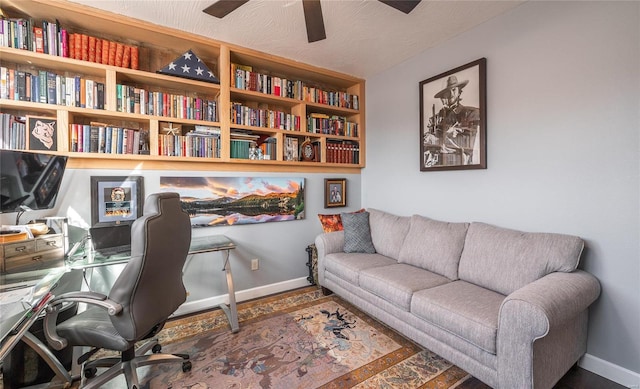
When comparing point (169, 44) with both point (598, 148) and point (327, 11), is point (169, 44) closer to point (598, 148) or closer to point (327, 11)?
point (327, 11)

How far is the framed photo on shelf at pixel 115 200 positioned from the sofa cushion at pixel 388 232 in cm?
229

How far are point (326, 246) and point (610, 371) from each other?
2178mm

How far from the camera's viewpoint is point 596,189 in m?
1.73

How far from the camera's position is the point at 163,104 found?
237 cm

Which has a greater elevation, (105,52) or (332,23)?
(332,23)

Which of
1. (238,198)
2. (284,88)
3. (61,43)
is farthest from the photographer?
(284,88)

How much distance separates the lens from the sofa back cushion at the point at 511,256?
1669 millimetres

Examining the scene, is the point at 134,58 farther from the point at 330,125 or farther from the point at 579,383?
the point at 579,383

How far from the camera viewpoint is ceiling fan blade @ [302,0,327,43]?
1.70 m

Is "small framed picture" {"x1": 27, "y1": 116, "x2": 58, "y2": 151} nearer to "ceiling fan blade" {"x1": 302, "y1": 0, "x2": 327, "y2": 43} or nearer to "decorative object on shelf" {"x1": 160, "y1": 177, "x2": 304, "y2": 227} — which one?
"decorative object on shelf" {"x1": 160, "y1": 177, "x2": 304, "y2": 227}

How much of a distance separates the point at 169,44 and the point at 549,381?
147 inches

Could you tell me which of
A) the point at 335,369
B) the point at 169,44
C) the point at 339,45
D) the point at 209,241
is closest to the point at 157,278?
the point at 209,241

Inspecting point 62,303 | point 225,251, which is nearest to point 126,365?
point 62,303

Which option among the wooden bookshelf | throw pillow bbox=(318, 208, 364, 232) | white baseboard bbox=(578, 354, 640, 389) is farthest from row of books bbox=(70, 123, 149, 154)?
white baseboard bbox=(578, 354, 640, 389)
